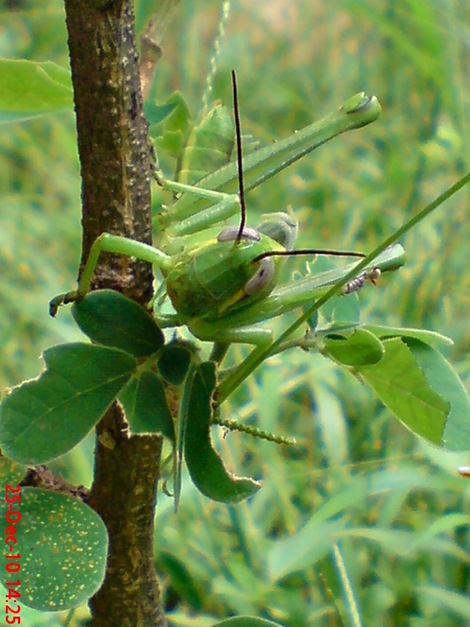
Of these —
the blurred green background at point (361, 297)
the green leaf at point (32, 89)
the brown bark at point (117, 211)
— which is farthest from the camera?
the blurred green background at point (361, 297)

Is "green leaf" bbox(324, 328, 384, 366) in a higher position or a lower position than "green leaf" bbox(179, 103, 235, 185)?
lower

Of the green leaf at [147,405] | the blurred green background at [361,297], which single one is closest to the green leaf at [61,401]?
the green leaf at [147,405]

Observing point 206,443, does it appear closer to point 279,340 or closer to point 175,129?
point 279,340

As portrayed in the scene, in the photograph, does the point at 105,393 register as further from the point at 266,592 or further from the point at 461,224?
the point at 461,224

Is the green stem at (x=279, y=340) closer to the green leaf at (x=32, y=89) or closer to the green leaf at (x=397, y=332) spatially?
the green leaf at (x=397, y=332)

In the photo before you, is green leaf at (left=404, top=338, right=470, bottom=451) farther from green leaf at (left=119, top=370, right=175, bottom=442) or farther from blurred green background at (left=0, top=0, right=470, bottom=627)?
blurred green background at (left=0, top=0, right=470, bottom=627)

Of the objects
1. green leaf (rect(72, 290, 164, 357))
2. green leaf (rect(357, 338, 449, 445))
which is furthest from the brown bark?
green leaf (rect(357, 338, 449, 445))

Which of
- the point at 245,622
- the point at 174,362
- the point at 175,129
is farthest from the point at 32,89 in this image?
the point at 245,622
